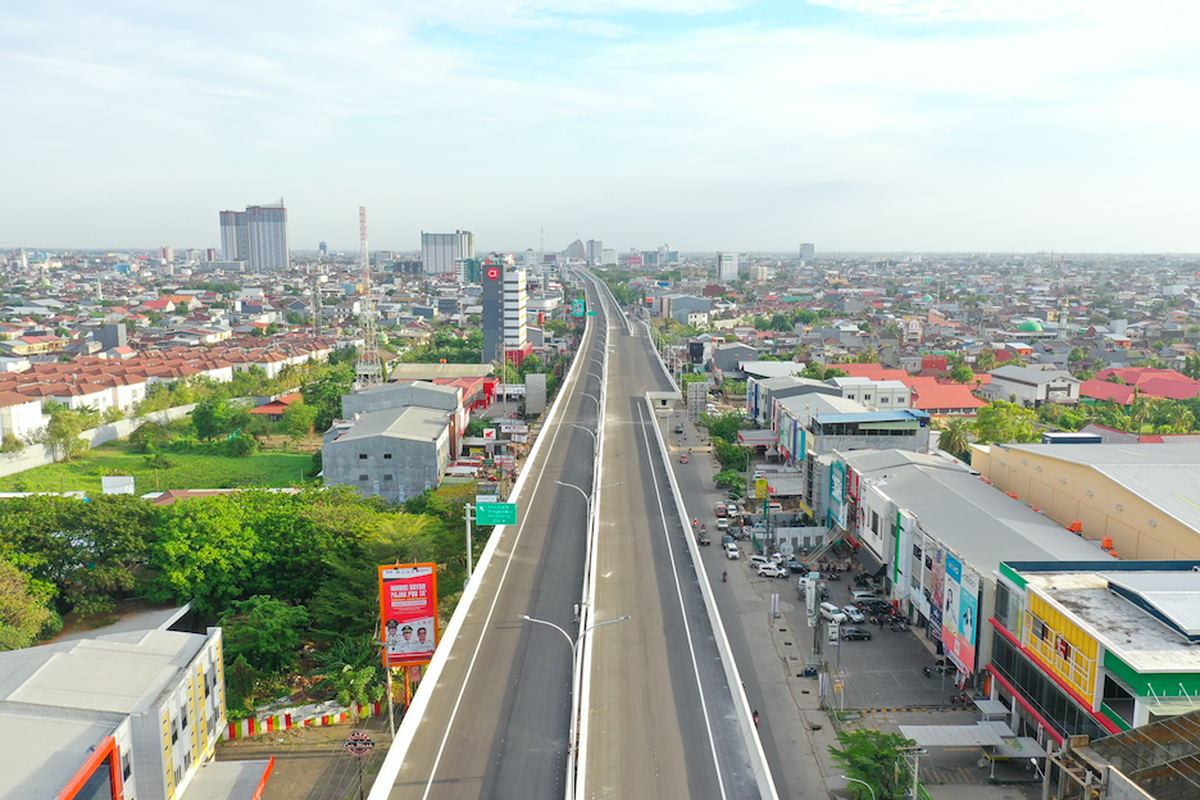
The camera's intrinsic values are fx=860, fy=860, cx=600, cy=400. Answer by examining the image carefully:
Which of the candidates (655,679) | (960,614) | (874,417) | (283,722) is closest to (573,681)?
(655,679)

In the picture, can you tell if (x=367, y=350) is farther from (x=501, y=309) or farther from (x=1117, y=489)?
(x=1117, y=489)

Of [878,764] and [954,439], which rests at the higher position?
[954,439]

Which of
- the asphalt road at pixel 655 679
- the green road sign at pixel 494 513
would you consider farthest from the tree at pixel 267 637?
the asphalt road at pixel 655 679

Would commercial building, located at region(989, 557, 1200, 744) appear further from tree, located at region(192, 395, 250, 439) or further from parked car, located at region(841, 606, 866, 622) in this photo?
tree, located at region(192, 395, 250, 439)

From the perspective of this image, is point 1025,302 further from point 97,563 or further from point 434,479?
point 97,563

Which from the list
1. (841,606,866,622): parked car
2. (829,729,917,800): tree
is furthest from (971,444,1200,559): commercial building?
(829,729,917,800): tree

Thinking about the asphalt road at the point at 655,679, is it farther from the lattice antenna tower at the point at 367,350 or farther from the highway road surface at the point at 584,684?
the lattice antenna tower at the point at 367,350
